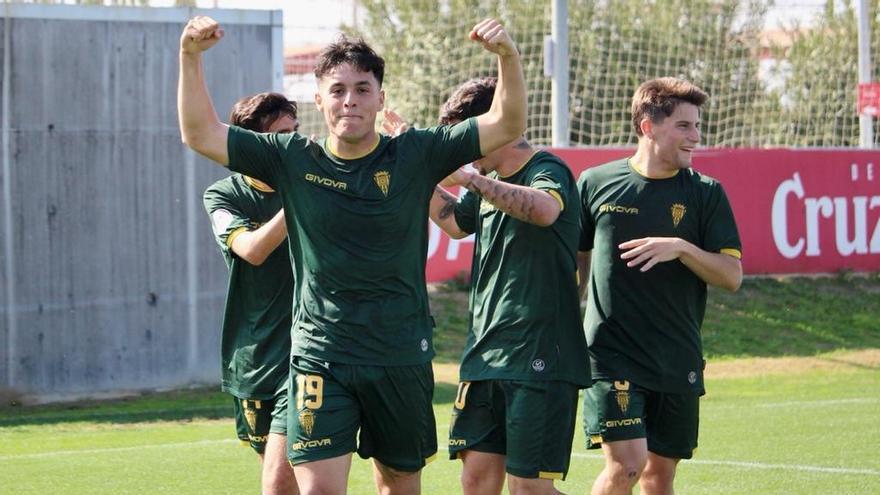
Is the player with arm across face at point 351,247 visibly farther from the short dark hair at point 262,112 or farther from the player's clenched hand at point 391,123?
the short dark hair at point 262,112

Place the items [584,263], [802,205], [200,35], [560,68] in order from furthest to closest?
[802,205]
[560,68]
[584,263]
[200,35]

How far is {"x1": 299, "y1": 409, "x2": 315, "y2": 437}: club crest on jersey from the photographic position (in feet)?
18.3

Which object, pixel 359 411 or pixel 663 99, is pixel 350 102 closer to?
pixel 359 411

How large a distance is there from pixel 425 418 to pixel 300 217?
953 millimetres

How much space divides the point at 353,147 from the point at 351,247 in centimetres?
40

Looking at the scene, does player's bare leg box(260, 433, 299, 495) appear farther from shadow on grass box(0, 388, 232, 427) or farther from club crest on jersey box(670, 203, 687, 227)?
shadow on grass box(0, 388, 232, 427)

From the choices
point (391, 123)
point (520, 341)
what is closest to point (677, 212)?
point (520, 341)

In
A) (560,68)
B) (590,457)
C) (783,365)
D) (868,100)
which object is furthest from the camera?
(868,100)

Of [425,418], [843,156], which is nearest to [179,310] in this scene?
[425,418]

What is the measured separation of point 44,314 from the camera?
13242 millimetres

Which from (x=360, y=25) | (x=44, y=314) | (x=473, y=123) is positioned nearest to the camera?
(x=473, y=123)

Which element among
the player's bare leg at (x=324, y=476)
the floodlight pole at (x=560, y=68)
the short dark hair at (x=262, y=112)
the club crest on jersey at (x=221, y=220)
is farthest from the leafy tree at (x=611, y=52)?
the player's bare leg at (x=324, y=476)

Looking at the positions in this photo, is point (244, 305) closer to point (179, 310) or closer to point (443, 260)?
point (179, 310)

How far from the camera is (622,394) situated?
675 cm
